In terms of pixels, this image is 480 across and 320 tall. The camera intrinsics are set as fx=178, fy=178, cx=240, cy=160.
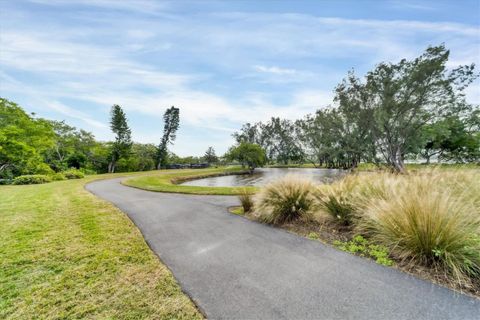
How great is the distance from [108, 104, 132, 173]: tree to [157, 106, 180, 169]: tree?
7552 millimetres

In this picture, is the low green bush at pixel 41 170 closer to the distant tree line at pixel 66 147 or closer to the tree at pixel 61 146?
the distant tree line at pixel 66 147

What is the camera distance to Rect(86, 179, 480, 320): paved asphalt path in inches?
68.4

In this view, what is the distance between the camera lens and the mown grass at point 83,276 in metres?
1.79

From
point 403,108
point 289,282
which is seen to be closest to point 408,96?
point 403,108

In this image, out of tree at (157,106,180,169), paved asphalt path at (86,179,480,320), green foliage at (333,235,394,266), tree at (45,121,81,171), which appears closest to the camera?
paved asphalt path at (86,179,480,320)

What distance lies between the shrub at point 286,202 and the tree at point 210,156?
5007cm

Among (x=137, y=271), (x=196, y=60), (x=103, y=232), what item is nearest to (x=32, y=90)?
(x=196, y=60)

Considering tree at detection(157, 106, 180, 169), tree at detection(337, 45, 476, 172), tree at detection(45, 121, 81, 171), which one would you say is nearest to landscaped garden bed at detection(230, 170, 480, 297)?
tree at detection(337, 45, 476, 172)

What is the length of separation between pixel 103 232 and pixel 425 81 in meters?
23.3

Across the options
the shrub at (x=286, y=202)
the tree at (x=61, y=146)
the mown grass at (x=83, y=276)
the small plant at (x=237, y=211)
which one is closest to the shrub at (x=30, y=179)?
the tree at (x=61, y=146)

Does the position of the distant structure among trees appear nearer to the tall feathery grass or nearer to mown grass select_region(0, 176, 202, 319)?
the tall feathery grass

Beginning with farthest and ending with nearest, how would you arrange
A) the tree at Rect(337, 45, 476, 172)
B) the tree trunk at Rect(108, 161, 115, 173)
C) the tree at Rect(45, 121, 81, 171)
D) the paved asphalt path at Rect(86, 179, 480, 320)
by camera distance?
the tree trunk at Rect(108, 161, 115, 173) < the tree at Rect(45, 121, 81, 171) < the tree at Rect(337, 45, 476, 172) < the paved asphalt path at Rect(86, 179, 480, 320)

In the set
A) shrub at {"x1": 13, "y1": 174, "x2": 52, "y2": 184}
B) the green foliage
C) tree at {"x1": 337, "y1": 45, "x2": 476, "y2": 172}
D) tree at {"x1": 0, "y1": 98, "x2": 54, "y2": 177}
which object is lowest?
shrub at {"x1": 13, "y1": 174, "x2": 52, "y2": 184}

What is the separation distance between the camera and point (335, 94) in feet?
64.7
